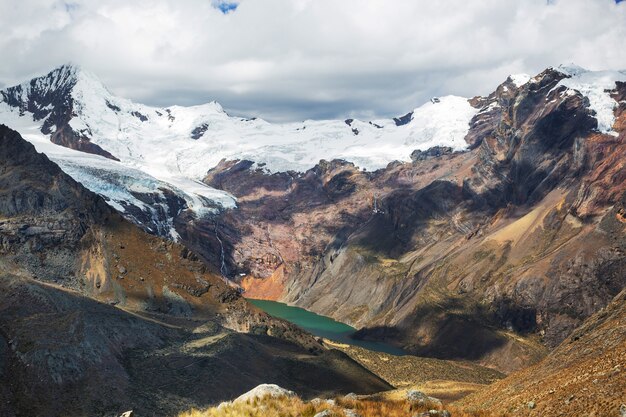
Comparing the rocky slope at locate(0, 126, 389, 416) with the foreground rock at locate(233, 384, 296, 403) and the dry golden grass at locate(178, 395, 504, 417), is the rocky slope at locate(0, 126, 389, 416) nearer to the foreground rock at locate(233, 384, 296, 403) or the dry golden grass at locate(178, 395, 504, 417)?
the foreground rock at locate(233, 384, 296, 403)

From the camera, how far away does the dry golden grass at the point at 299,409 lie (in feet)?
78.4

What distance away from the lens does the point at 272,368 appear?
7756 cm

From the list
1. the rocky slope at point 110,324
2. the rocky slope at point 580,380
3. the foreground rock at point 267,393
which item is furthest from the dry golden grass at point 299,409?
the rocky slope at point 110,324

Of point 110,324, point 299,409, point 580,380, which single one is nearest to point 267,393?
point 299,409

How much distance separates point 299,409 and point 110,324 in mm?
53533

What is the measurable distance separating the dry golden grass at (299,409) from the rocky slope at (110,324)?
33670 mm

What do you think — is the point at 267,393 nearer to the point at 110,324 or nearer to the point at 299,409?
the point at 299,409

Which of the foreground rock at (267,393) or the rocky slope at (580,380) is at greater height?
the foreground rock at (267,393)

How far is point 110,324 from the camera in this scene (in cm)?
7256

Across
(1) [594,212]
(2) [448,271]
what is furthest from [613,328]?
(2) [448,271]

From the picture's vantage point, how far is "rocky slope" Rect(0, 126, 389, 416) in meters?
56.9

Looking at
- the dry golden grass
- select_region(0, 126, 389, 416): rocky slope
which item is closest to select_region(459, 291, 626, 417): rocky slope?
the dry golden grass

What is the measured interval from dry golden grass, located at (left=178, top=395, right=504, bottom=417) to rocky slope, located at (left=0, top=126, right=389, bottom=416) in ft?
110

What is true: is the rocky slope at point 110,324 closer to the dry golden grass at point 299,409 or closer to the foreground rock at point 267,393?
the foreground rock at point 267,393
